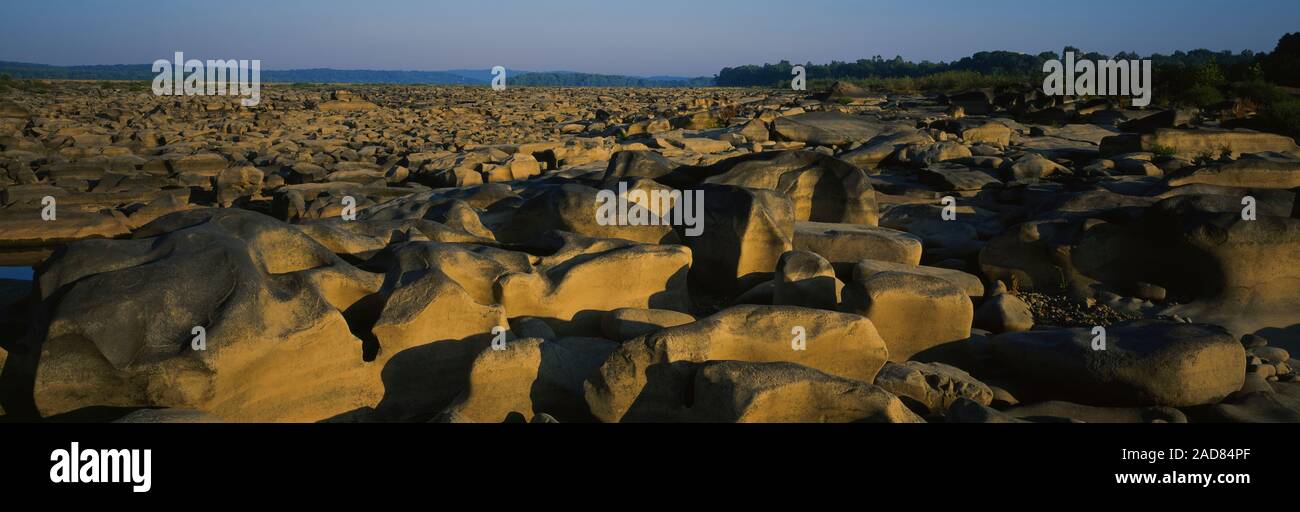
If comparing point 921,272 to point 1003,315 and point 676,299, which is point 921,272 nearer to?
point 1003,315

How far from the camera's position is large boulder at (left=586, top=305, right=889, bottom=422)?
163 inches

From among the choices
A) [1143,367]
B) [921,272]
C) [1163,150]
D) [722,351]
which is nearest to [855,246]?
[921,272]

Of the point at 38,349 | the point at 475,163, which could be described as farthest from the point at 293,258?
the point at 475,163

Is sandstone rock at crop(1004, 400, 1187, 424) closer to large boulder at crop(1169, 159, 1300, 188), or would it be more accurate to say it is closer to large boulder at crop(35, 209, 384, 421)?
large boulder at crop(35, 209, 384, 421)

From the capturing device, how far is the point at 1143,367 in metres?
4.73

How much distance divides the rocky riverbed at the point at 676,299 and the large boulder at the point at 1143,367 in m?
0.01

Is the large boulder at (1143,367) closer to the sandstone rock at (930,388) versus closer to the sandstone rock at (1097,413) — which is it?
the sandstone rock at (1097,413)

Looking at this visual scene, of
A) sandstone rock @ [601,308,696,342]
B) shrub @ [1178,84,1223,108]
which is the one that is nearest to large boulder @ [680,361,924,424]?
sandstone rock @ [601,308,696,342]

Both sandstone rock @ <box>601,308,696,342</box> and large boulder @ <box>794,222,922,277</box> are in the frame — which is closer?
sandstone rock @ <box>601,308,696,342</box>

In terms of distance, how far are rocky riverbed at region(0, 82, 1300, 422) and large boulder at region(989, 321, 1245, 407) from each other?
1 cm

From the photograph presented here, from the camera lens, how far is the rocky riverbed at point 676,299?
4.06 m

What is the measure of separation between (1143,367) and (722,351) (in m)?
A: 2.49

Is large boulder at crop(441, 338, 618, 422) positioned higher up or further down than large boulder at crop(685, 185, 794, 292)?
further down

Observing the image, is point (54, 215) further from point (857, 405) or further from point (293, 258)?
point (857, 405)
